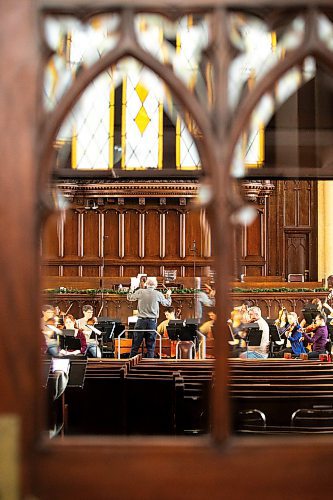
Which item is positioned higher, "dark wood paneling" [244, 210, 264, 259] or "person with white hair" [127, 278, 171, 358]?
"dark wood paneling" [244, 210, 264, 259]

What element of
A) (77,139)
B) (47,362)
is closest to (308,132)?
(77,139)

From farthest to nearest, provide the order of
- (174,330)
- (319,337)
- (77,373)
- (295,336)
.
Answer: (174,330), (295,336), (319,337), (77,373)

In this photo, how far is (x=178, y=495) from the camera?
95.7 inches

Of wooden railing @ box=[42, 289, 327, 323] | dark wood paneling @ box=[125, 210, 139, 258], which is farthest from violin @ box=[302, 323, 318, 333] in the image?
dark wood paneling @ box=[125, 210, 139, 258]

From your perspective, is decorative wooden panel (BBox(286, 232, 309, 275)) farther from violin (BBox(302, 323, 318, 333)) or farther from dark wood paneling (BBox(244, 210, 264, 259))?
violin (BBox(302, 323, 318, 333))

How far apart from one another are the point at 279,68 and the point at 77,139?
349 cm

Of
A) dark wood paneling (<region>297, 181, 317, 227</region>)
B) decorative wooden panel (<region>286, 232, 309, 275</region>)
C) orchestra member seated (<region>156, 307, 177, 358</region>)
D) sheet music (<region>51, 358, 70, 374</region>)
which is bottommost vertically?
orchestra member seated (<region>156, 307, 177, 358</region>)

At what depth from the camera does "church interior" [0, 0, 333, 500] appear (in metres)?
2.43

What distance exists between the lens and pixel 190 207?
27.8ft

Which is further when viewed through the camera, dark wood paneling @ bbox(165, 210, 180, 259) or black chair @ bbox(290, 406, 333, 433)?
dark wood paneling @ bbox(165, 210, 180, 259)

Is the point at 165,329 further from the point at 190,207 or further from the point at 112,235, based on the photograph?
the point at 190,207

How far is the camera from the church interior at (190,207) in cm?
243

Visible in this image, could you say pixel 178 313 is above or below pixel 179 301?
below

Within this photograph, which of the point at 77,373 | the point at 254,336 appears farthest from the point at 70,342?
the point at 77,373
